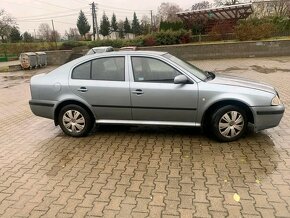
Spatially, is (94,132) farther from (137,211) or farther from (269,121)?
(269,121)

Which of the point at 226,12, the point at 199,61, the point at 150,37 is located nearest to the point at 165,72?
the point at 199,61

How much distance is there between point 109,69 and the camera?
5262mm

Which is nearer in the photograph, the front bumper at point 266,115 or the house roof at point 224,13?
the front bumper at point 266,115

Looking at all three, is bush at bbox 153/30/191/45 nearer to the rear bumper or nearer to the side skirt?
the rear bumper

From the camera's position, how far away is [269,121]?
4750 mm

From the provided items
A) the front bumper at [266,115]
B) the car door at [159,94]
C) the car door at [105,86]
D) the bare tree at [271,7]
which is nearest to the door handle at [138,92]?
the car door at [159,94]

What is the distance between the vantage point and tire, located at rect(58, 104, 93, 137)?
534 cm

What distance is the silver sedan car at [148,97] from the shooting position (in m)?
4.77

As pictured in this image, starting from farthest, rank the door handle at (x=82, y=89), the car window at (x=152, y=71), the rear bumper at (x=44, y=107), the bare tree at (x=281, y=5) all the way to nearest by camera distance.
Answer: the bare tree at (x=281, y=5), the rear bumper at (x=44, y=107), the door handle at (x=82, y=89), the car window at (x=152, y=71)

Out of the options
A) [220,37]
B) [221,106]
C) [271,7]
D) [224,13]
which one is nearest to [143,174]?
[221,106]

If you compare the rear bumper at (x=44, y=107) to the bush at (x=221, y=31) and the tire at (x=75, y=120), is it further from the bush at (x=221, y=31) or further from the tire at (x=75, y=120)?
the bush at (x=221, y=31)

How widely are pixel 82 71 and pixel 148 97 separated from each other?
1.35 meters

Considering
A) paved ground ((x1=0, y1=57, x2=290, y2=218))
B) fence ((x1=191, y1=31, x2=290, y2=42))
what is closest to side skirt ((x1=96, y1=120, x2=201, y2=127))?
paved ground ((x1=0, y1=57, x2=290, y2=218))

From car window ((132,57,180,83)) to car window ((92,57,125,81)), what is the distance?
0.24 meters
